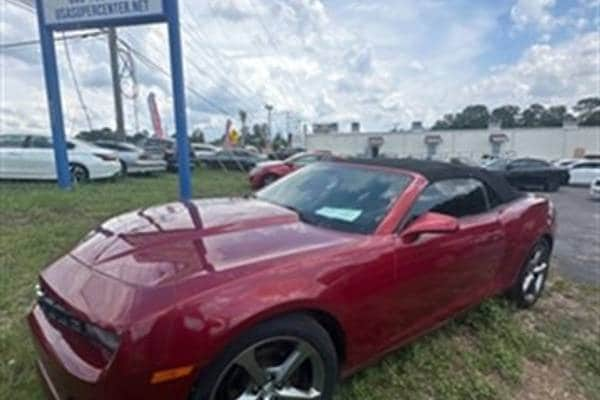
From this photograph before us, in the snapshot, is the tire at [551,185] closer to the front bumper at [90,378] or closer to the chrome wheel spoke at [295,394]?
the chrome wheel spoke at [295,394]

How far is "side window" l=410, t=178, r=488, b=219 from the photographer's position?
324 cm

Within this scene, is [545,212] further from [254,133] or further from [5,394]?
[254,133]

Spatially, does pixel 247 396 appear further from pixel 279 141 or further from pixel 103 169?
pixel 279 141

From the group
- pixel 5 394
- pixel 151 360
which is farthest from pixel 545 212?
pixel 5 394

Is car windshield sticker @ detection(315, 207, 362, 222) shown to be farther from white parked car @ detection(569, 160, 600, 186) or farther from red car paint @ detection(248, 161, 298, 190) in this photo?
white parked car @ detection(569, 160, 600, 186)

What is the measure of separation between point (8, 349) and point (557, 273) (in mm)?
6120

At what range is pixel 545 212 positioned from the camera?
468 cm

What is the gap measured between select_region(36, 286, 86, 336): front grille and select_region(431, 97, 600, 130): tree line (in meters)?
76.6

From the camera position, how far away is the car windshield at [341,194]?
9.68 ft

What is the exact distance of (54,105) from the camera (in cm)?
1061

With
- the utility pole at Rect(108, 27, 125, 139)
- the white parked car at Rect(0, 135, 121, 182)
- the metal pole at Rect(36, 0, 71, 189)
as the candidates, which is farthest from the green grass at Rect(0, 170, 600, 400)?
the utility pole at Rect(108, 27, 125, 139)

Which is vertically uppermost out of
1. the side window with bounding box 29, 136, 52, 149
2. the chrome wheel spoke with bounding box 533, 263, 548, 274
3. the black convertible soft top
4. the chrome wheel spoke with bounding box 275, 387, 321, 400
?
the side window with bounding box 29, 136, 52, 149

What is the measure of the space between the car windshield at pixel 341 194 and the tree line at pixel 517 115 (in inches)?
2944

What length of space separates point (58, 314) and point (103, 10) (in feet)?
29.6
